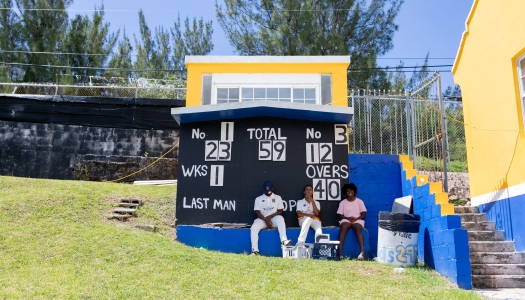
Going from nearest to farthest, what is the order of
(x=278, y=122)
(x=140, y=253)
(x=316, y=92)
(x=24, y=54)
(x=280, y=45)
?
(x=140, y=253) → (x=278, y=122) → (x=316, y=92) → (x=280, y=45) → (x=24, y=54)

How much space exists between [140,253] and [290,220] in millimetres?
3391

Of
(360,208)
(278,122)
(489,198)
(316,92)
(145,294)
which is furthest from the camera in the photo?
(316,92)

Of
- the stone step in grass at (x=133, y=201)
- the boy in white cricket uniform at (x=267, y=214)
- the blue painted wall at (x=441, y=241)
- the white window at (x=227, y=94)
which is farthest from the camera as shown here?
the white window at (x=227, y=94)

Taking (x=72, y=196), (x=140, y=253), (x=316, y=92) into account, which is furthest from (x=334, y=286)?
(x=316, y=92)

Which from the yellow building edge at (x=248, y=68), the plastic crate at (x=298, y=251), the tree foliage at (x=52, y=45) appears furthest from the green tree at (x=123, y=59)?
the plastic crate at (x=298, y=251)

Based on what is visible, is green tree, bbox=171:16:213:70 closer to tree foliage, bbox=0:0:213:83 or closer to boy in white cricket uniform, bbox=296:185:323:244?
tree foliage, bbox=0:0:213:83

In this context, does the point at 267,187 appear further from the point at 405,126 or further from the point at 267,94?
the point at 267,94

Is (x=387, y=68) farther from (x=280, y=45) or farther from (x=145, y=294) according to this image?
(x=145, y=294)

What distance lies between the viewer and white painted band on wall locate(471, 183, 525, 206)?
27.2 ft

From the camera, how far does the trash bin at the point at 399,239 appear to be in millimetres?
8586

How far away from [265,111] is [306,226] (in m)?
2.64

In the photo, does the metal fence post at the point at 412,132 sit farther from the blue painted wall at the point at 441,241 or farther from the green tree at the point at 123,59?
the green tree at the point at 123,59

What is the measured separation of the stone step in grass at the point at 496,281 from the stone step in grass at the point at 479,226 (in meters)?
1.40

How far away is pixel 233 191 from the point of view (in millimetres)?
10656
